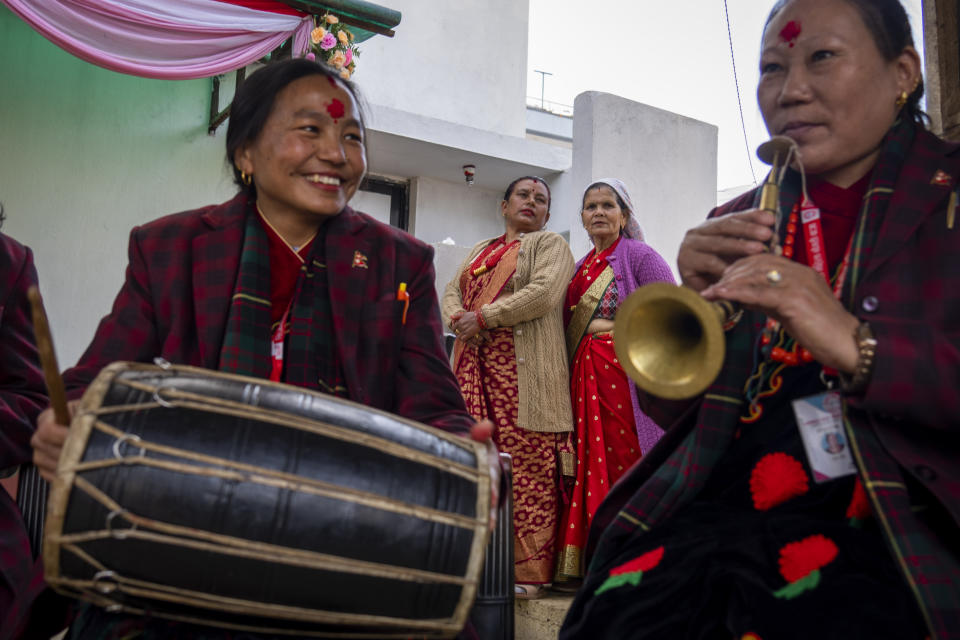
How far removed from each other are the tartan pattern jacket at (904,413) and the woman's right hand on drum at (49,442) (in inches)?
45.1

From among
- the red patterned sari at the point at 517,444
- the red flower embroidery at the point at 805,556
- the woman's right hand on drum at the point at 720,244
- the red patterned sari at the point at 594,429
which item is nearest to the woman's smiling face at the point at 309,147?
the woman's right hand on drum at the point at 720,244

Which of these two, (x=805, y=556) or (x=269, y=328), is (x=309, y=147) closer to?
(x=269, y=328)

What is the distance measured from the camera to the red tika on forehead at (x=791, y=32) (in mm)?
1835

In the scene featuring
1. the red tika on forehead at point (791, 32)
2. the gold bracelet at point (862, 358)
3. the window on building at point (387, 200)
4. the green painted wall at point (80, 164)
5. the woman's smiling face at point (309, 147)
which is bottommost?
the gold bracelet at point (862, 358)

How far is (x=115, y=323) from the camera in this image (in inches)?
80.0

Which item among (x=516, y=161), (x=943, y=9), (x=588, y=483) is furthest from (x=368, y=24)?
(x=516, y=161)

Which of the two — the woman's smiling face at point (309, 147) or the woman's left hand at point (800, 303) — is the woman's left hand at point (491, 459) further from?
the woman's smiling face at point (309, 147)

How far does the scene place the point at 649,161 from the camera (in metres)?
7.88

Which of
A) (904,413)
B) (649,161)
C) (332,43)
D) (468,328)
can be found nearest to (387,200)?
(649,161)

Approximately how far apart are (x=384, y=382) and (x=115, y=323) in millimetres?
691

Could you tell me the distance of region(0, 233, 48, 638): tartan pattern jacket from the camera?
2.07m

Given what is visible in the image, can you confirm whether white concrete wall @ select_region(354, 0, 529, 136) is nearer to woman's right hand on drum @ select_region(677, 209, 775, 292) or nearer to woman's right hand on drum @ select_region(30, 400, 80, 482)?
woman's right hand on drum @ select_region(677, 209, 775, 292)

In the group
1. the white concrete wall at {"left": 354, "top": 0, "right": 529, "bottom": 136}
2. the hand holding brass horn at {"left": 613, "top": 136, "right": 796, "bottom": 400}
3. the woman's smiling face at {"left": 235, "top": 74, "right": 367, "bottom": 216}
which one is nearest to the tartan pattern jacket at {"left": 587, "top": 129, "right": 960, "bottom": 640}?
the hand holding brass horn at {"left": 613, "top": 136, "right": 796, "bottom": 400}

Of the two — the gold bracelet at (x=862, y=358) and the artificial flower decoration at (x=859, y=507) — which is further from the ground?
the gold bracelet at (x=862, y=358)
